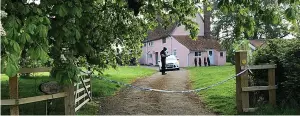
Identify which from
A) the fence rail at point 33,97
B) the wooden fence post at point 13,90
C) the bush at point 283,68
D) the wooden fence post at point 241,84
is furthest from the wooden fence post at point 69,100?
the bush at point 283,68

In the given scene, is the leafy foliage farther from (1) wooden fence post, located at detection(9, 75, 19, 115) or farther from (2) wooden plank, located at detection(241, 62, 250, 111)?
(2) wooden plank, located at detection(241, 62, 250, 111)

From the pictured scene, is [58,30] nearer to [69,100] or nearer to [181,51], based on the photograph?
[69,100]

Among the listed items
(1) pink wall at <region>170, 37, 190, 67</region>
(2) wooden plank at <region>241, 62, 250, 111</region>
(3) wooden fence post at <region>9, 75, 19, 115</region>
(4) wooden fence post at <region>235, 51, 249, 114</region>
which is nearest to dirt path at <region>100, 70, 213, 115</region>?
(4) wooden fence post at <region>235, 51, 249, 114</region>

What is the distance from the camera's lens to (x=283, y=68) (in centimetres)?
853

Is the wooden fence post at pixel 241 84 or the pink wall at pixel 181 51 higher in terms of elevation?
the pink wall at pixel 181 51

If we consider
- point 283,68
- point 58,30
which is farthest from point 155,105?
point 58,30

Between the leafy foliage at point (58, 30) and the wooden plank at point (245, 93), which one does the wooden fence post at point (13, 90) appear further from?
the wooden plank at point (245, 93)

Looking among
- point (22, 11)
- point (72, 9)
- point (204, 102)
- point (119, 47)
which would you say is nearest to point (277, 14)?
point (204, 102)

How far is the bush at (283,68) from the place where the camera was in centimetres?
806

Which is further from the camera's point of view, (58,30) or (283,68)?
(283,68)

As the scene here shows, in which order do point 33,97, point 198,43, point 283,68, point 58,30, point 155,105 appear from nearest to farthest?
point 58,30 < point 33,97 < point 283,68 < point 155,105 < point 198,43

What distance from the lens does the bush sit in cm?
806

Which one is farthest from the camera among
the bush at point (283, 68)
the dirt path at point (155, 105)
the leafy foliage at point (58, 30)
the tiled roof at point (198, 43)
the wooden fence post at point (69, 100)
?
the tiled roof at point (198, 43)

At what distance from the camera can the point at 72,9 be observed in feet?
18.4
